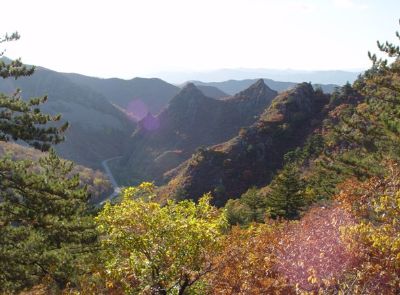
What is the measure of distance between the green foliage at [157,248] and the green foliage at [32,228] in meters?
2.69

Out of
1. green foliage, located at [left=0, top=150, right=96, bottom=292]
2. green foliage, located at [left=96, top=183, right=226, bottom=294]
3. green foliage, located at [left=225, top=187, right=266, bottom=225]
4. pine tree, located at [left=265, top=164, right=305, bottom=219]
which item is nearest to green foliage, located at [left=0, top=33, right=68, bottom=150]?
green foliage, located at [left=0, top=150, right=96, bottom=292]

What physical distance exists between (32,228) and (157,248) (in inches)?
277

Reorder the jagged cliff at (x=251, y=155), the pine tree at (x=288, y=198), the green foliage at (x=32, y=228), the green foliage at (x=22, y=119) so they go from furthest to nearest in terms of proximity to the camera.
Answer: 1. the jagged cliff at (x=251, y=155)
2. the pine tree at (x=288, y=198)
3. the green foliage at (x=22, y=119)
4. the green foliage at (x=32, y=228)

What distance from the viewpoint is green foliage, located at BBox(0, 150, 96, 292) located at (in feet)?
58.4

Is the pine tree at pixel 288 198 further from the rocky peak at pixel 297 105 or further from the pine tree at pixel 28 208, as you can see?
the rocky peak at pixel 297 105

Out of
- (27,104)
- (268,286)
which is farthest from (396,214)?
(27,104)

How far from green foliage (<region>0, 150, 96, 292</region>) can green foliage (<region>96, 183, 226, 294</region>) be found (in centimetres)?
269

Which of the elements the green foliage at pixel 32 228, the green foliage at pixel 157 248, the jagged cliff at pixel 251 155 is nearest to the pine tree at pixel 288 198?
the green foliage at pixel 32 228

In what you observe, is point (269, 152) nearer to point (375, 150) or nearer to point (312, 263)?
point (375, 150)

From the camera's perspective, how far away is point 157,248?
16.0 meters

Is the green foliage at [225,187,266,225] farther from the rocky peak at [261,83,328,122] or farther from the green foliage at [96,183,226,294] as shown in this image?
the rocky peak at [261,83,328,122]

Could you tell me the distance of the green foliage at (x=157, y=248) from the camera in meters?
15.9

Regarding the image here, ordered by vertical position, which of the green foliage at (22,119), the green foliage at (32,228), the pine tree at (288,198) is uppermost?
the green foliage at (22,119)

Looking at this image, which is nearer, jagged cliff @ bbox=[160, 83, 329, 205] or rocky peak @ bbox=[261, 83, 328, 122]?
jagged cliff @ bbox=[160, 83, 329, 205]
